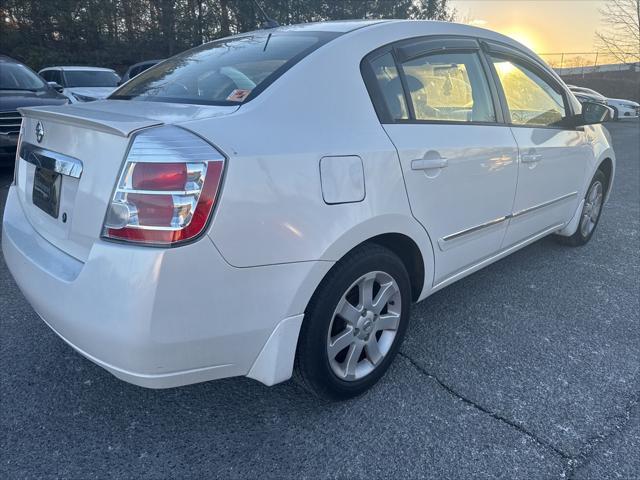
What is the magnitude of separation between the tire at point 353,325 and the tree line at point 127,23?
1837cm

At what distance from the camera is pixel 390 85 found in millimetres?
2295

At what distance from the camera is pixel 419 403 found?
2.29 meters

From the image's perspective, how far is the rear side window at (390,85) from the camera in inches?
88.4

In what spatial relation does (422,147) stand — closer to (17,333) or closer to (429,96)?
(429,96)

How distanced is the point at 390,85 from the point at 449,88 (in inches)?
20.8

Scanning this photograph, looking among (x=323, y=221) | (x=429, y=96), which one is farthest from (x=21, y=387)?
(x=429, y=96)

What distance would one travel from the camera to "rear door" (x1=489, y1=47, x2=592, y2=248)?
119 inches

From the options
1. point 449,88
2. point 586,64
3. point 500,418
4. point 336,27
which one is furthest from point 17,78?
point 586,64

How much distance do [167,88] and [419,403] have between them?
1.88m

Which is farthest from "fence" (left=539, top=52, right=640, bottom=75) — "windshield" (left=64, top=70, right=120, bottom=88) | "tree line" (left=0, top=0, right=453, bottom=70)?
"windshield" (left=64, top=70, right=120, bottom=88)

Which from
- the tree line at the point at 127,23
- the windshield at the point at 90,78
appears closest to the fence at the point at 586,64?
the tree line at the point at 127,23

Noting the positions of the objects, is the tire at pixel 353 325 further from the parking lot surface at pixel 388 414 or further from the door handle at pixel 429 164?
the door handle at pixel 429 164

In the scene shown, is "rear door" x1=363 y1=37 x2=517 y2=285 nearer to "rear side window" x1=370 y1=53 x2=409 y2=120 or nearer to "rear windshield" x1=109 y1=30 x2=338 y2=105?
"rear side window" x1=370 y1=53 x2=409 y2=120

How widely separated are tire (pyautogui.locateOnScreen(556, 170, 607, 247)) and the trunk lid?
352cm
